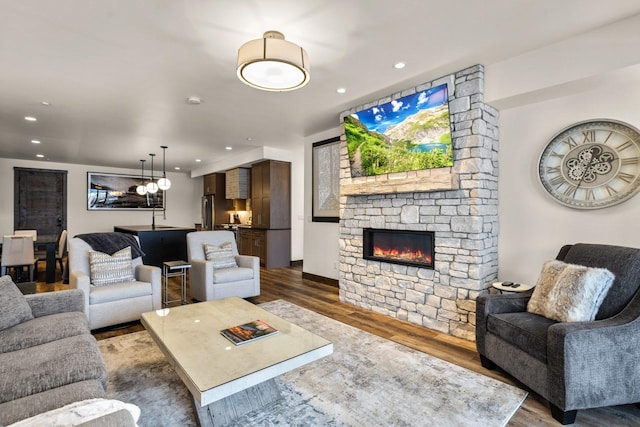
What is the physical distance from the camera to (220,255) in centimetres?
446

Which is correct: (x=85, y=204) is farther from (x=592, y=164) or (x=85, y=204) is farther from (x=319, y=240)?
(x=592, y=164)

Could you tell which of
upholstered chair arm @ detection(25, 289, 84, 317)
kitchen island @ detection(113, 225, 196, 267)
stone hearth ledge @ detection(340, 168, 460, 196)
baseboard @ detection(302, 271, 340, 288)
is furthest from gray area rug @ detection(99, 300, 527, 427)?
kitchen island @ detection(113, 225, 196, 267)

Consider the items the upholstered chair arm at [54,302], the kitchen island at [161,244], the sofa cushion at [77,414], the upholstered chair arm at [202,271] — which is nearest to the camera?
the sofa cushion at [77,414]

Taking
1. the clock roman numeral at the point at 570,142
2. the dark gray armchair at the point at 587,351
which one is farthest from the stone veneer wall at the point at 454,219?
the dark gray armchair at the point at 587,351

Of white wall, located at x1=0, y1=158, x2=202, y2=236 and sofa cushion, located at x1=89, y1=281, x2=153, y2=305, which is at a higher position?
white wall, located at x1=0, y1=158, x2=202, y2=236

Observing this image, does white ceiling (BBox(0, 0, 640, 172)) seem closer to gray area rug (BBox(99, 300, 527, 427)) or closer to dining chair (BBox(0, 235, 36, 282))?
dining chair (BBox(0, 235, 36, 282))

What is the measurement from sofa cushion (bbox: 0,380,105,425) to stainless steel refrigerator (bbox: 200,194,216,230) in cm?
816

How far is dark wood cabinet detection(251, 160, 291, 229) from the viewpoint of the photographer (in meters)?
7.06

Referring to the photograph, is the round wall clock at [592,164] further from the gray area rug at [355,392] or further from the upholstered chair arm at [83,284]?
the upholstered chair arm at [83,284]

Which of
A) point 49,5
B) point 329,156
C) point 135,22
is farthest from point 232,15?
point 329,156

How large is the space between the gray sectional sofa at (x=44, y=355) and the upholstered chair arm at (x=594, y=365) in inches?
101

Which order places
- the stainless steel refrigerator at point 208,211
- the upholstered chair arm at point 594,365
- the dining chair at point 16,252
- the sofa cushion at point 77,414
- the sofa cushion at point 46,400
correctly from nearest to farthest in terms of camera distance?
the sofa cushion at point 77,414
the sofa cushion at point 46,400
the upholstered chair arm at point 594,365
the dining chair at point 16,252
the stainless steel refrigerator at point 208,211

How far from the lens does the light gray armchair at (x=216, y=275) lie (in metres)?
4.05

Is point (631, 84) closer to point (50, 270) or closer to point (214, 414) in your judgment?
point (214, 414)
